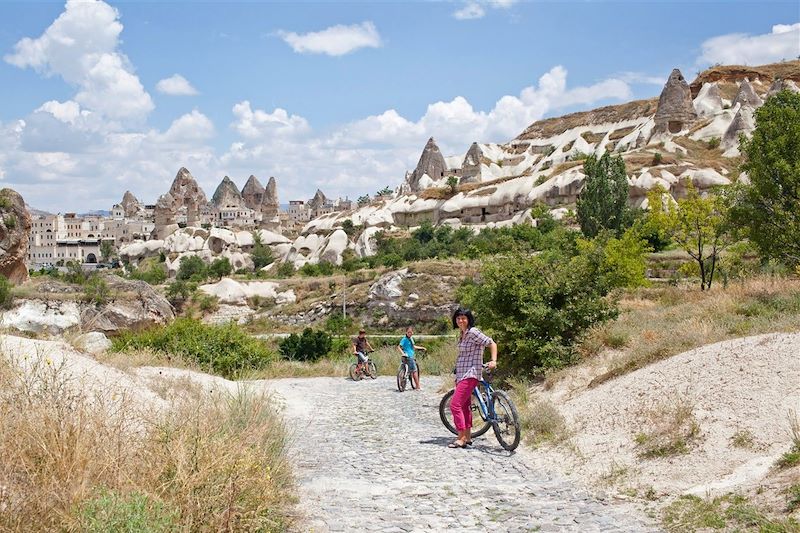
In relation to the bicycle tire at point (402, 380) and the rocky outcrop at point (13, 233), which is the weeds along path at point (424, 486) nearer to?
the bicycle tire at point (402, 380)

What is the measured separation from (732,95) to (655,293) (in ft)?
199

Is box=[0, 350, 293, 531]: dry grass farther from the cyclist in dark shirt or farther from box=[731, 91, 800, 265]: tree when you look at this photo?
box=[731, 91, 800, 265]: tree

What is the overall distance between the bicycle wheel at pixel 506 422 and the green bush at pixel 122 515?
157 inches

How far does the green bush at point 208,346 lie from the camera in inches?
586

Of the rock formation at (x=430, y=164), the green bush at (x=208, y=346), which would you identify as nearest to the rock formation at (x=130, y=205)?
the rock formation at (x=430, y=164)

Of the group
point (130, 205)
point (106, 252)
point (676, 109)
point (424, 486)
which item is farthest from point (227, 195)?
point (424, 486)

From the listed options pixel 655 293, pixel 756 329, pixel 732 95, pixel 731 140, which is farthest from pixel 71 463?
pixel 732 95

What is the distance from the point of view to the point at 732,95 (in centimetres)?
6981

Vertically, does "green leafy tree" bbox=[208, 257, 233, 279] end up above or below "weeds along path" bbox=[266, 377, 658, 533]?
above

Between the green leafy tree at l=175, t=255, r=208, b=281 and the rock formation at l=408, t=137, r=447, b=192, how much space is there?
3377cm

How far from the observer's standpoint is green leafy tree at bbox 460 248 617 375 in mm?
10930

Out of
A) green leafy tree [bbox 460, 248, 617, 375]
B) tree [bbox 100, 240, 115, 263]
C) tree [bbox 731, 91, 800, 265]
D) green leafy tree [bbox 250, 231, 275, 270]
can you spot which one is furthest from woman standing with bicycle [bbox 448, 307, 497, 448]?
tree [bbox 100, 240, 115, 263]

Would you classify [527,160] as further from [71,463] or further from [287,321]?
[71,463]

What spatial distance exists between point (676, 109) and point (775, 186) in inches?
2125
